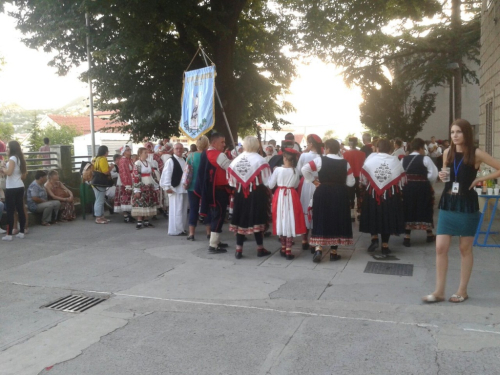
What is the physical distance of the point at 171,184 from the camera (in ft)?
33.3

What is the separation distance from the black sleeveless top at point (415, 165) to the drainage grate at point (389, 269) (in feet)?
6.60

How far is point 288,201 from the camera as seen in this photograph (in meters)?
7.75

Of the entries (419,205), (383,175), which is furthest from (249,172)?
(419,205)

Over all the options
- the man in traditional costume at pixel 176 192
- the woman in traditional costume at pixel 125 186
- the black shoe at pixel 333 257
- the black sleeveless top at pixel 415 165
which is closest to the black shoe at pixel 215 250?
the black shoe at pixel 333 257

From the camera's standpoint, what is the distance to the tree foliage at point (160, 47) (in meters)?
13.9

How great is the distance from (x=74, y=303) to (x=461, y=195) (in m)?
4.35

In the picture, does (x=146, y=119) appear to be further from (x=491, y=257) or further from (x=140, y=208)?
(x=491, y=257)

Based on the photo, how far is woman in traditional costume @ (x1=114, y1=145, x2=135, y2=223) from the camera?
1172 centimetres

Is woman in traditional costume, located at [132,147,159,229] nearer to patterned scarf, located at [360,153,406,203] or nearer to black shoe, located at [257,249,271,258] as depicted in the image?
black shoe, located at [257,249,271,258]

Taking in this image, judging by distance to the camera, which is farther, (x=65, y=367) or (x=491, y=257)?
(x=491, y=257)

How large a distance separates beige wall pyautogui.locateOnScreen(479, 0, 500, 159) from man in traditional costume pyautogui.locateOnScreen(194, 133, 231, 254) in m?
6.20

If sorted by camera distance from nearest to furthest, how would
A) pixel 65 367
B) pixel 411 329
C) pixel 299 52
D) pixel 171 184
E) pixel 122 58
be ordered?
pixel 65 367 < pixel 411 329 < pixel 171 184 < pixel 122 58 < pixel 299 52

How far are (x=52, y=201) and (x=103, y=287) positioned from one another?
19.5 ft

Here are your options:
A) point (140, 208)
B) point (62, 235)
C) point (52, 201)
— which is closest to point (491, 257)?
point (140, 208)
